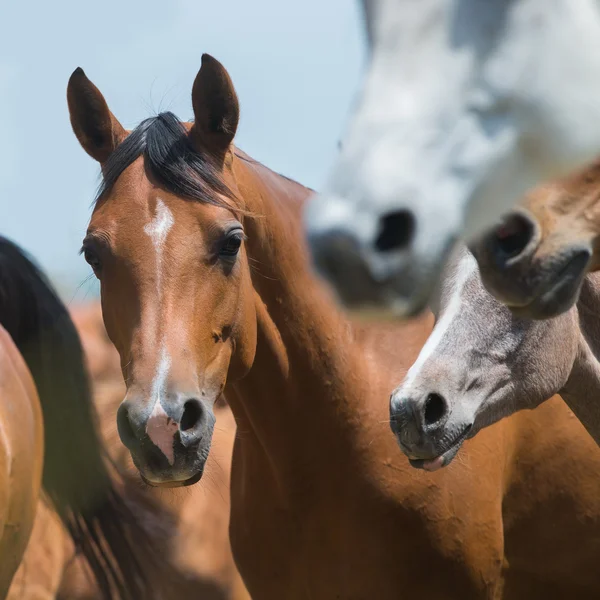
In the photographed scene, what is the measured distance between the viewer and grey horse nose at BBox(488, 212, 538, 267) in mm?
1403

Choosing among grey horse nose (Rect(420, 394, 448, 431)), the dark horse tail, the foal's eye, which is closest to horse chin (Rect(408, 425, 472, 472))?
grey horse nose (Rect(420, 394, 448, 431))

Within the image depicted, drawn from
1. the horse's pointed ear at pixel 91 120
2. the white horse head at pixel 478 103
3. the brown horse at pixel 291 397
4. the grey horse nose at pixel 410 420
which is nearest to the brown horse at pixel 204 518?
the brown horse at pixel 291 397

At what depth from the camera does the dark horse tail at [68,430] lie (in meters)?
3.58

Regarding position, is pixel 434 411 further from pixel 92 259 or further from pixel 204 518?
pixel 204 518

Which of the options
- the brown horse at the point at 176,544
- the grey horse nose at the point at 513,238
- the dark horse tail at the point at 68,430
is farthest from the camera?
the brown horse at the point at 176,544

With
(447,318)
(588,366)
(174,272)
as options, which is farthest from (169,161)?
(588,366)

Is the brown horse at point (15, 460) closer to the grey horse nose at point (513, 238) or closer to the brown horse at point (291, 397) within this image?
the brown horse at point (291, 397)

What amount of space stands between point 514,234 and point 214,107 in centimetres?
167

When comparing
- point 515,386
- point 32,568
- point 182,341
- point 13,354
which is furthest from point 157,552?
point 515,386

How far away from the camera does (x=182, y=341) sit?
255 cm

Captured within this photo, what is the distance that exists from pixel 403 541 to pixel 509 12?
1.88 metres

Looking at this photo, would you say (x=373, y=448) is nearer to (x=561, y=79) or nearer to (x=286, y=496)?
(x=286, y=496)

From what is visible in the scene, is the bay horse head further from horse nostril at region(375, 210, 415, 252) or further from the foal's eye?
horse nostril at region(375, 210, 415, 252)

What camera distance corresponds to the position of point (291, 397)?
3.00 m
